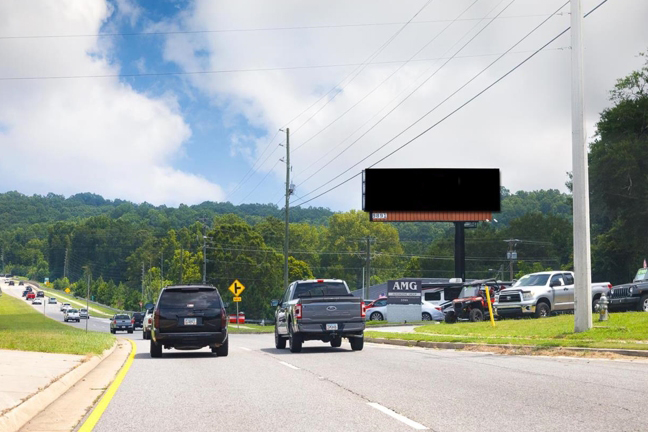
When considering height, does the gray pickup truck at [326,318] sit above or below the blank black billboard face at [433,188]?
below

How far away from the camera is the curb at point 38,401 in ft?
27.7

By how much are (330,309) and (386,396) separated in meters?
10.3

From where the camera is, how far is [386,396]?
437 inches

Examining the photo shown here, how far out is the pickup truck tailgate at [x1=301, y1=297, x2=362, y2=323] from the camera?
835 inches

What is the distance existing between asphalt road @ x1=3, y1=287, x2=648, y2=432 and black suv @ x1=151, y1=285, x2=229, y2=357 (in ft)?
8.42

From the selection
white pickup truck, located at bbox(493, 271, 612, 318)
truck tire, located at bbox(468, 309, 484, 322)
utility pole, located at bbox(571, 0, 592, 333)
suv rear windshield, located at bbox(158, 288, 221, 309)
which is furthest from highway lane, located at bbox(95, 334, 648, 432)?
truck tire, located at bbox(468, 309, 484, 322)

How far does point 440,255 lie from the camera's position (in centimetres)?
12294

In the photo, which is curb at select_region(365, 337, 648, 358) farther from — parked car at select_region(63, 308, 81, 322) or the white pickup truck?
parked car at select_region(63, 308, 81, 322)

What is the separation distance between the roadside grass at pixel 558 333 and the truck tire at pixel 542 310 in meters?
2.21

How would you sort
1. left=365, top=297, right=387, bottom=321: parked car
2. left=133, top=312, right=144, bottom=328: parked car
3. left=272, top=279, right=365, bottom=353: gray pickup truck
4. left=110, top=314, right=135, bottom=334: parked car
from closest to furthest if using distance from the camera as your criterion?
left=272, top=279, right=365, bottom=353: gray pickup truck, left=365, top=297, right=387, bottom=321: parked car, left=110, top=314, right=135, bottom=334: parked car, left=133, top=312, right=144, bottom=328: parked car

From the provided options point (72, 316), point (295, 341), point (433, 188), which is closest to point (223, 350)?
point (295, 341)

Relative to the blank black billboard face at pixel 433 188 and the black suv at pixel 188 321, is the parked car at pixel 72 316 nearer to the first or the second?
the blank black billboard face at pixel 433 188

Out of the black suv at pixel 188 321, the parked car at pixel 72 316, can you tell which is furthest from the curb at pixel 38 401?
the parked car at pixel 72 316

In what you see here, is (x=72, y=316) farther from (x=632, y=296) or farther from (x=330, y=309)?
(x=330, y=309)
